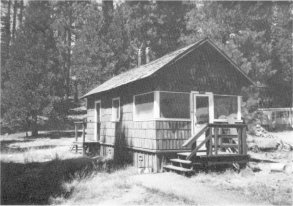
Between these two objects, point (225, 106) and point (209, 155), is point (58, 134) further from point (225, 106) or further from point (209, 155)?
point (209, 155)

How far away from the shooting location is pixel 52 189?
10.0 m

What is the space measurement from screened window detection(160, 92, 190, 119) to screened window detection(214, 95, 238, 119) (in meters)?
1.44

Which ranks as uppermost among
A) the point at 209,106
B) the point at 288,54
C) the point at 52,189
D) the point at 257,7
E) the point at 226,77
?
the point at 257,7

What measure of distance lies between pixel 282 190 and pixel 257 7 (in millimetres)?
28053

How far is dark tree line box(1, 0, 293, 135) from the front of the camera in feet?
91.9

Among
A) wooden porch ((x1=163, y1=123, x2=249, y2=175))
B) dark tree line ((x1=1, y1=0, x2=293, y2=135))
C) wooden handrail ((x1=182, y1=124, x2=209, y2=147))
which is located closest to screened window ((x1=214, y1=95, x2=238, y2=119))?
wooden porch ((x1=163, y1=123, x2=249, y2=175))

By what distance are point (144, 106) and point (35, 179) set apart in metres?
4.98

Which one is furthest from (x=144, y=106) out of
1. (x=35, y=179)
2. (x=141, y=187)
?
(x=35, y=179)

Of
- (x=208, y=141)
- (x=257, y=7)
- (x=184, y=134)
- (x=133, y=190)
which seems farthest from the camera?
(x=257, y=7)

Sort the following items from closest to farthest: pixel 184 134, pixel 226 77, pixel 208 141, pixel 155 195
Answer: pixel 155 195 < pixel 208 141 < pixel 184 134 < pixel 226 77

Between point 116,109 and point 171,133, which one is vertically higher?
point 116,109

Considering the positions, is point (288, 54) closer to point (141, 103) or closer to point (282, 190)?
point (141, 103)

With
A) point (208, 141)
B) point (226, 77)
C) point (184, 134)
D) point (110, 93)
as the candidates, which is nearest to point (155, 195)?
point (208, 141)

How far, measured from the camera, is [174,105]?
43.7 ft
